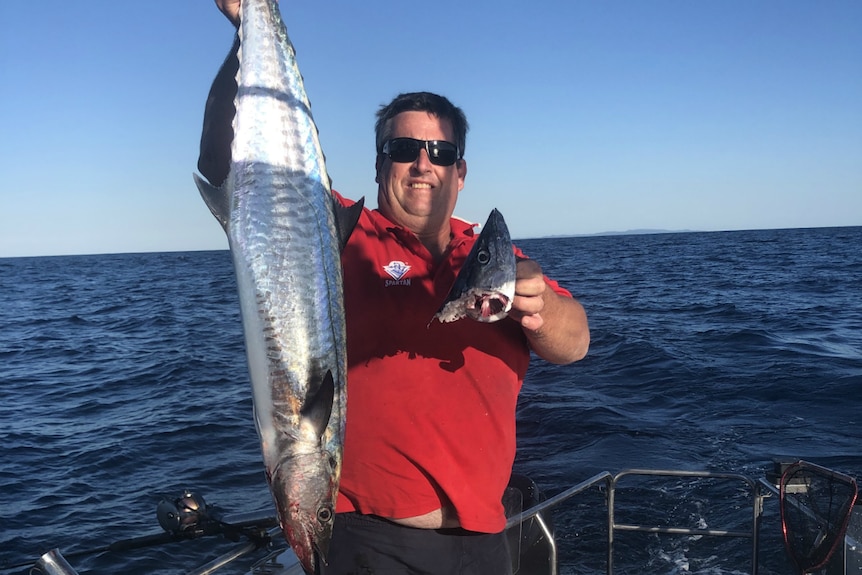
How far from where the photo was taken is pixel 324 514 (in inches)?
96.3

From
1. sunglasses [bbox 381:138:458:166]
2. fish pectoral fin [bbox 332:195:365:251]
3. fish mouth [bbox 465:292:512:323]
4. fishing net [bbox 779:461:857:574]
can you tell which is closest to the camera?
fish mouth [bbox 465:292:512:323]

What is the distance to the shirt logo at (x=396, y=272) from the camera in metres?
2.90

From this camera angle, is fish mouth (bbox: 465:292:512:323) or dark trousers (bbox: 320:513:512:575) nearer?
fish mouth (bbox: 465:292:512:323)

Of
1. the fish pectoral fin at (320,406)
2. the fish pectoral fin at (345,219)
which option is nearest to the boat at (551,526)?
the fish pectoral fin at (320,406)

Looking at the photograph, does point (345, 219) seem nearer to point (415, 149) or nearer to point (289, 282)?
point (289, 282)

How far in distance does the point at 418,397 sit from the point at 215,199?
114cm

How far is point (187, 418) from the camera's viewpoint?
13164 millimetres

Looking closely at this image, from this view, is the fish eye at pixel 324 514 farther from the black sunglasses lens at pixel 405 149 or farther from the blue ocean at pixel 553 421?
the blue ocean at pixel 553 421

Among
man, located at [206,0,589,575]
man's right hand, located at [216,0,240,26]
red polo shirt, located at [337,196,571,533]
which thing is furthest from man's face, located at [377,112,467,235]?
man's right hand, located at [216,0,240,26]

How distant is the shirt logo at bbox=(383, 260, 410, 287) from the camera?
2904 mm

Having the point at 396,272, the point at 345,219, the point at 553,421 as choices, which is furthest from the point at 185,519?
the point at 553,421

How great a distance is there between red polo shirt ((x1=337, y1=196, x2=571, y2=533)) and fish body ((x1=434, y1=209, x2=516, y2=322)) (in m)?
0.59

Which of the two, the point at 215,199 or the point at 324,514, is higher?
the point at 215,199

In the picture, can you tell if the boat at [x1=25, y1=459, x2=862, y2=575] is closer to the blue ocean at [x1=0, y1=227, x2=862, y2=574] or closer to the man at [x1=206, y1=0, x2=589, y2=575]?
the man at [x1=206, y1=0, x2=589, y2=575]
